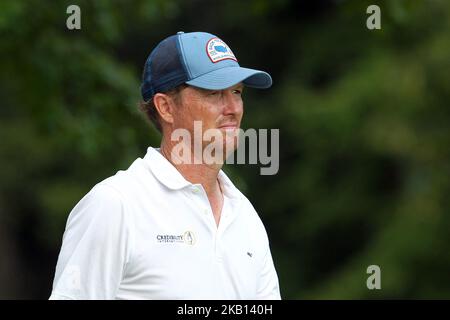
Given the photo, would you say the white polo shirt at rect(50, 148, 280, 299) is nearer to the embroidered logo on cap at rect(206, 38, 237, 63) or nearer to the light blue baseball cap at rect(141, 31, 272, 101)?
the light blue baseball cap at rect(141, 31, 272, 101)

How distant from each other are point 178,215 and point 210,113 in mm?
390

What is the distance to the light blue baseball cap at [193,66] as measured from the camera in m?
4.09

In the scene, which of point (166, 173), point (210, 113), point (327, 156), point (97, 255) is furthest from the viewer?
point (327, 156)

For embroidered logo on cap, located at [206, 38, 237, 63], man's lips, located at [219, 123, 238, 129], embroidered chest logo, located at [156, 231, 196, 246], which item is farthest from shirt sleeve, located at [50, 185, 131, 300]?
embroidered logo on cap, located at [206, 38, 237, 63]

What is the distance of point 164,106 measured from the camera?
4195 mm

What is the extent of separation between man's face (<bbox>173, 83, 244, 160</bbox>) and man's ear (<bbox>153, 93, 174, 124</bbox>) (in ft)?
0.12

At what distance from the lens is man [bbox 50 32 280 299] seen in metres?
3.72

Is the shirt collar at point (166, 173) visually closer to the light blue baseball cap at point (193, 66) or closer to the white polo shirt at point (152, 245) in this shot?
the white polo shirt at point (152, 245)

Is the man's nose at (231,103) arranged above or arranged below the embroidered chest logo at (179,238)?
above

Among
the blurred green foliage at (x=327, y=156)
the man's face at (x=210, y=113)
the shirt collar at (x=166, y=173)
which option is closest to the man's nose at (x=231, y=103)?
the man's face at (x=210, y=113)

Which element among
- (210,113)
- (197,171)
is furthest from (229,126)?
(197,171)

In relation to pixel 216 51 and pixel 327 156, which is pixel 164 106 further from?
pixel 327 156

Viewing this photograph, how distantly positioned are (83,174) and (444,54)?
5.64m

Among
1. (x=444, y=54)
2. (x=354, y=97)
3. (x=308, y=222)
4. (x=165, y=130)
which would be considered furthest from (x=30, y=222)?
(x=165, y=130)
